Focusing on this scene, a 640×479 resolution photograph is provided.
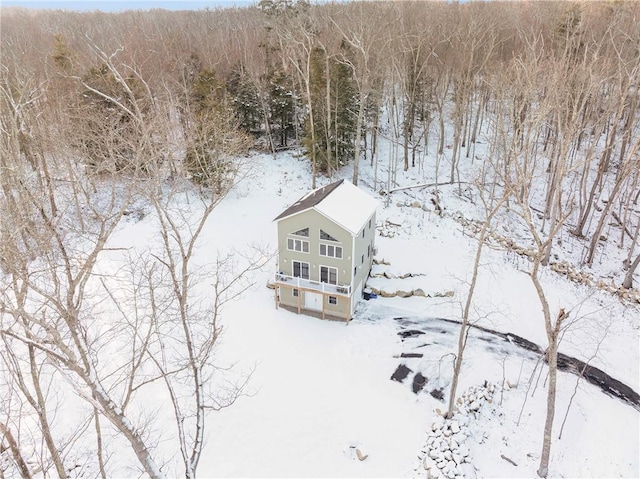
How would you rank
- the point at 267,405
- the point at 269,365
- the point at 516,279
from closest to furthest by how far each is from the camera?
the point at 267,405 → the point at 269,365 → the point at 516,279

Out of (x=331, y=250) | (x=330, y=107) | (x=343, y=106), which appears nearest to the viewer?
(x=331, y=250)

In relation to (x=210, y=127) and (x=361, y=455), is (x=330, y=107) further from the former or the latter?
(x=361, y=455)

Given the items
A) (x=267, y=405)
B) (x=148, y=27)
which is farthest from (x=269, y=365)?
(x=148, y=27)

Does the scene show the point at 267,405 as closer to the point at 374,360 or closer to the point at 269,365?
the point at 269,365

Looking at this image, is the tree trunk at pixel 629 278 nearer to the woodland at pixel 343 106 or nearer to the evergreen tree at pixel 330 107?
the woodland at pixel 343 106

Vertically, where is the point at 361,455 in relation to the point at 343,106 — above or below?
below

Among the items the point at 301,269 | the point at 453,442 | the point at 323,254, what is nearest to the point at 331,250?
the point at 323,254
